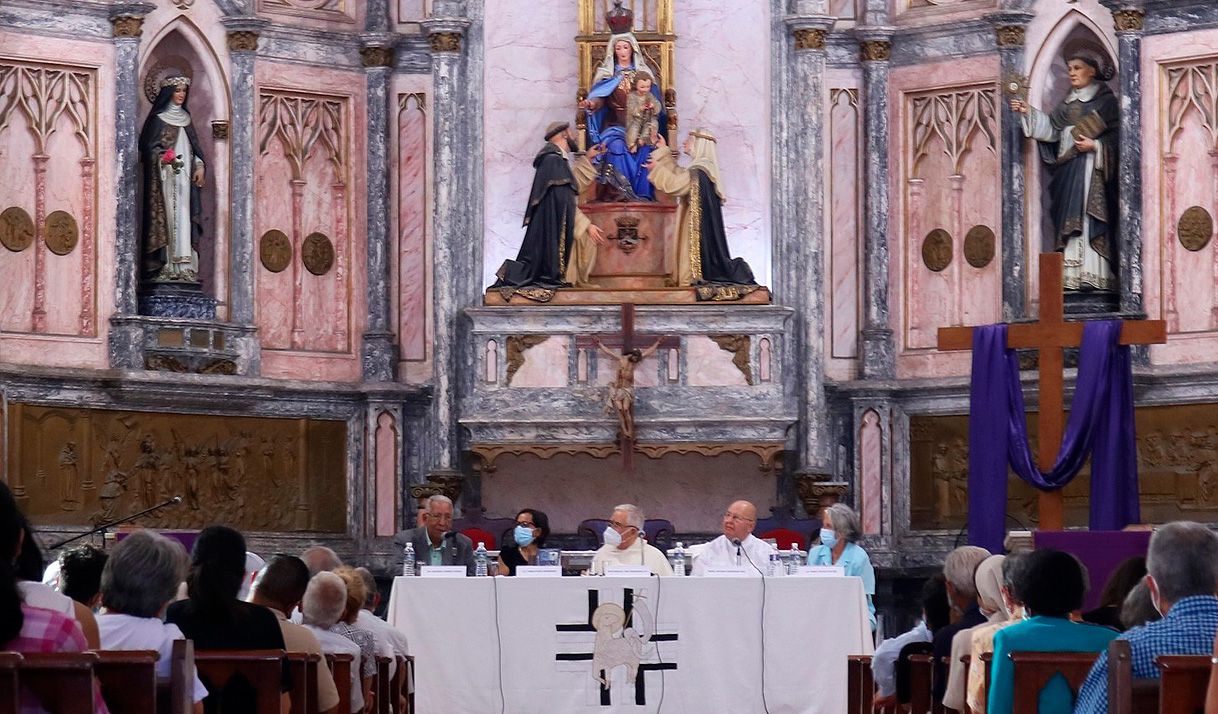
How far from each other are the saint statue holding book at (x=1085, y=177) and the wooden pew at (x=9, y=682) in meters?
11.9

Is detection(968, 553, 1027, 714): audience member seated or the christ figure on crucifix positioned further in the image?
the christ figure on crucifix

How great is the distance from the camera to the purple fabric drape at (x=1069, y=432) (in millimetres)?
13188

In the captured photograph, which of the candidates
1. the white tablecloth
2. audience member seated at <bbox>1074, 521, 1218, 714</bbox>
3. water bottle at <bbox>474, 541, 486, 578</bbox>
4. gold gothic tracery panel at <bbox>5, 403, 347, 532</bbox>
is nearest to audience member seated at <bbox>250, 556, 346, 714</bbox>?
audience member seated at <bbox>1074, 521, 1218, 714</bbox>

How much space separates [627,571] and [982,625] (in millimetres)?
4409

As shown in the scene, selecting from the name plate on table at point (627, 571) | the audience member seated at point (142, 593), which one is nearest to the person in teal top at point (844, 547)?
the name plate on table at point (627, 571)

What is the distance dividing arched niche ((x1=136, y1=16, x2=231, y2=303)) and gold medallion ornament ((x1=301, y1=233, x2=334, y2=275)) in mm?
742

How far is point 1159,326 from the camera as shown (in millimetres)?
12812

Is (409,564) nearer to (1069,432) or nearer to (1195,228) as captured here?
(1069,432)

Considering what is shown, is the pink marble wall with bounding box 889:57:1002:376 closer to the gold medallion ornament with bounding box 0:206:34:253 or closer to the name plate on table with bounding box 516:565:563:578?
the name plate on table with bounding box 516:565:563:578

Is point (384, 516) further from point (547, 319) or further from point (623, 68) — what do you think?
point (623, 68)

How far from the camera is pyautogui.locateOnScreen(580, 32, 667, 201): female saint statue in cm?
1673

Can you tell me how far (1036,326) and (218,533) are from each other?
7.02 m

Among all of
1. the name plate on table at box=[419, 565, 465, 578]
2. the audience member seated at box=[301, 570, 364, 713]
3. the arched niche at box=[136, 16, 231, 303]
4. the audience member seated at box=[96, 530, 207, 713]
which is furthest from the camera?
the arched niche at box=[136, 16, 231, 303]

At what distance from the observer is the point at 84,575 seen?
22.8 feet
